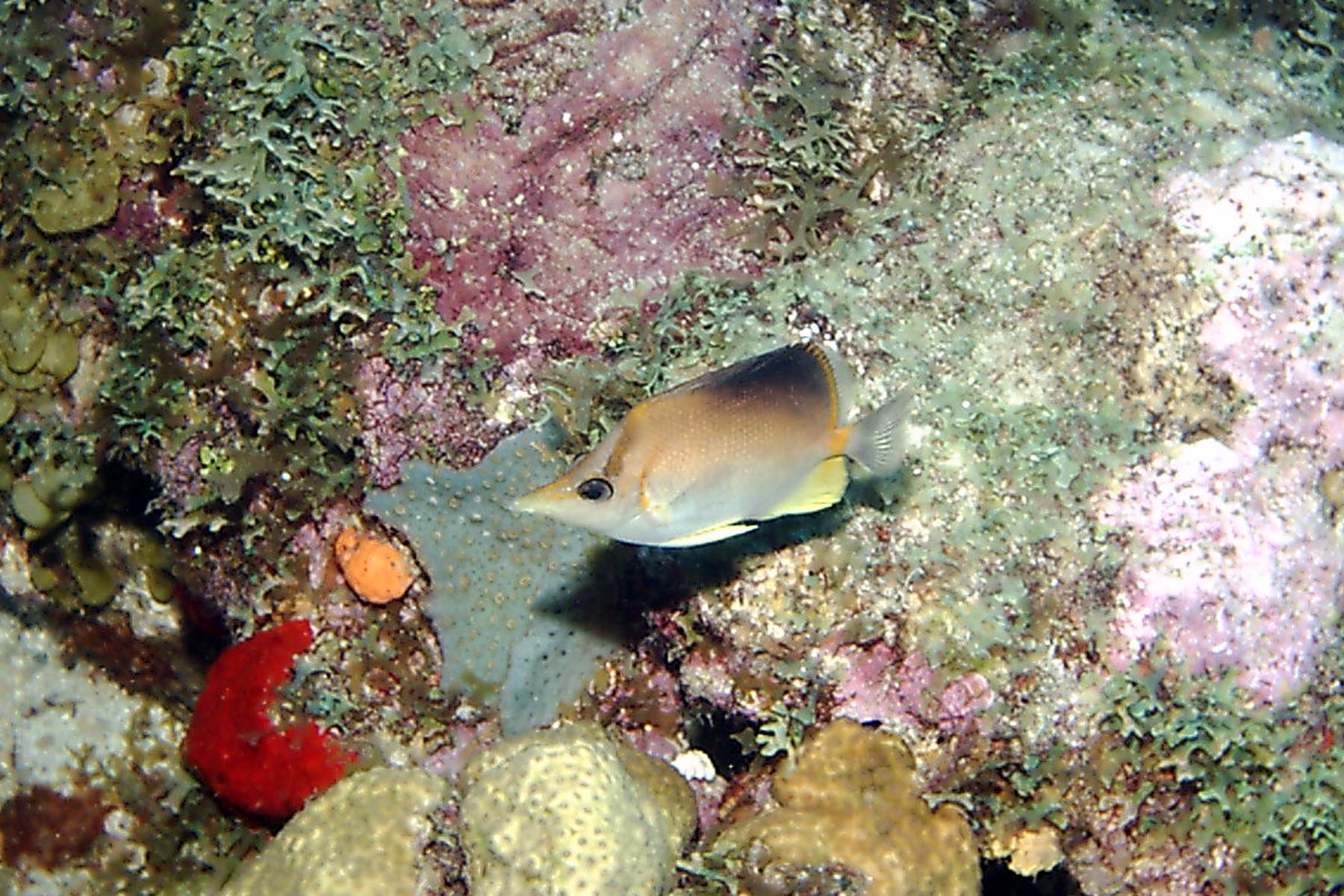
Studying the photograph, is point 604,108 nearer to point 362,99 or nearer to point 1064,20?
point 362,99

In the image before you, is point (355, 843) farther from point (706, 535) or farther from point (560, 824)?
point (706, 535)

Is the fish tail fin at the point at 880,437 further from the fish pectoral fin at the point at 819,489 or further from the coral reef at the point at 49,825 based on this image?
the coral reef at the point at 49,825

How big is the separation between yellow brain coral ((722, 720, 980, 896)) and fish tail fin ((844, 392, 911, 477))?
1118 millimetres

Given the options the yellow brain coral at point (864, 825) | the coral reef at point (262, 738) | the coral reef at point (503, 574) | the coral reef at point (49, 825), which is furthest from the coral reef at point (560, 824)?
the coral reef at point (49, 825)

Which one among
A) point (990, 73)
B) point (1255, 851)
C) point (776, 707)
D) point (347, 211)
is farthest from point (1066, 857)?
point (347, 211)

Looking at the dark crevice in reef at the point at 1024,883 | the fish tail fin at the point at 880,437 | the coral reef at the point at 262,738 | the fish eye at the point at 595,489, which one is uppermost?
the fish eye at the point at 595,489

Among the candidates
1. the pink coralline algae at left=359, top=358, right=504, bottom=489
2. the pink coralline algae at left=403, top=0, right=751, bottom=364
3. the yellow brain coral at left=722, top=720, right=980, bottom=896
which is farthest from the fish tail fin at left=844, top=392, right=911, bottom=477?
the pink coralline algae at left=359, top=358, right=504, bottom=489

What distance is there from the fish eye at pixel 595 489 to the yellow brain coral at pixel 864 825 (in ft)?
4.68

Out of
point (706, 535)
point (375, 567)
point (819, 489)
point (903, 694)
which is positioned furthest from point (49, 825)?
point (819, 489)

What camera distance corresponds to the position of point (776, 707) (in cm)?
347

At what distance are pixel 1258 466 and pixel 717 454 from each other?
2.38 m

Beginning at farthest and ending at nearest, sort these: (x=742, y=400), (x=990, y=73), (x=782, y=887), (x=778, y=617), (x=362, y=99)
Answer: (x=990, y=73) < (x=362, y=99) < (x=778, y=617) < (x=782, y=887) < (x=742, y=400)

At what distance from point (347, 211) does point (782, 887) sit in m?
2.85

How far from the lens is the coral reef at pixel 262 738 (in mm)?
3979
